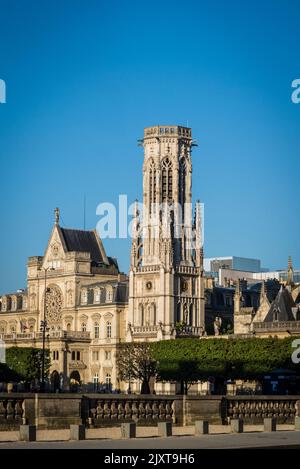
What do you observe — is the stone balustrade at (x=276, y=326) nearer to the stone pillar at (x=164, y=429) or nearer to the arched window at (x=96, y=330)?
the arched window at (x=96, y=330)

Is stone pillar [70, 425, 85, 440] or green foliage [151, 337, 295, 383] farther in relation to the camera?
green foliage [151, 337, 295, 383]

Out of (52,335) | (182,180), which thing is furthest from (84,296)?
(182,180)

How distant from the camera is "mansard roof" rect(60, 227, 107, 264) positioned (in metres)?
148

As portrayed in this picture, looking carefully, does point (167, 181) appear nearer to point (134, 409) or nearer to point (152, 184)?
point (152, 184)

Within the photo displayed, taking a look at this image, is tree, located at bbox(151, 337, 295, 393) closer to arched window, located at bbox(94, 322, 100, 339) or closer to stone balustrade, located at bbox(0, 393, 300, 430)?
arched window, located at bbox(94, 322, 100, 339)

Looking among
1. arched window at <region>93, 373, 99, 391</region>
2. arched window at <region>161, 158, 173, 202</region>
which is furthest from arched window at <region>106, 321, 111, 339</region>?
arched window at <region>161, 158, 173, 202</region>

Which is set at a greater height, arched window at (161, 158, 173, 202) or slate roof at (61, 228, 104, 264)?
arched window at (161, 158, 173, 202)

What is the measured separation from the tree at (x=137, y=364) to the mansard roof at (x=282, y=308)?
11.9 meters

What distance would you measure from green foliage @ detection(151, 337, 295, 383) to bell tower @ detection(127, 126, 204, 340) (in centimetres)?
1252

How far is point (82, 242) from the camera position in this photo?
491 ft

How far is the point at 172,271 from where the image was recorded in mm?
130750
